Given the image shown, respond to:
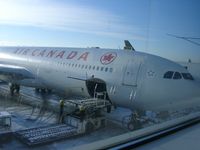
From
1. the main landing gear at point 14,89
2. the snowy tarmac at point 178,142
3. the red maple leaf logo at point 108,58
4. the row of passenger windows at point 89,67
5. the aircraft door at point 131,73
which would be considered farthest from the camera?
the main landing gear at point 14,89

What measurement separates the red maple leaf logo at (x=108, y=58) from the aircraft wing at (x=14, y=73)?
326 cm

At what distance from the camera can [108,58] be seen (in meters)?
7.11

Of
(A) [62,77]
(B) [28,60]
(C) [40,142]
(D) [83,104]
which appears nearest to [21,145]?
(C) [40,142]

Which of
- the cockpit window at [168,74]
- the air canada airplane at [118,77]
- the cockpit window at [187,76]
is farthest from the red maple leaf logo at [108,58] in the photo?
the cockpit window at [187,76]

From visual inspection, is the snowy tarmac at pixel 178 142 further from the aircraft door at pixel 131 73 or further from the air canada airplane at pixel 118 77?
the aircraft door at pixel 131 73

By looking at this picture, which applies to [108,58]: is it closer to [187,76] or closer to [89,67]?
[89,67]

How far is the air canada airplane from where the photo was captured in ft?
19.0

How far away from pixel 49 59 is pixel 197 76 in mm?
4839

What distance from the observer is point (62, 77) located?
8.10 metres

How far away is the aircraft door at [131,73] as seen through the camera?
247 inches

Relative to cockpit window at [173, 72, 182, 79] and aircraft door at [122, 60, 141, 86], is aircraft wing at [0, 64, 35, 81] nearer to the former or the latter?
aircraft door at [122, 60, 141, 86]

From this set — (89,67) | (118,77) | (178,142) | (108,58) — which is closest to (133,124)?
(118,77)

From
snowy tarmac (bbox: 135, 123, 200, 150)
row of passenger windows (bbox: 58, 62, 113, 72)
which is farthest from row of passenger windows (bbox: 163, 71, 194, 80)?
snowy tarmac (bbox: 135, 123, 200, 150)

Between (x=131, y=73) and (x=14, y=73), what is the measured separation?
17.1ft
